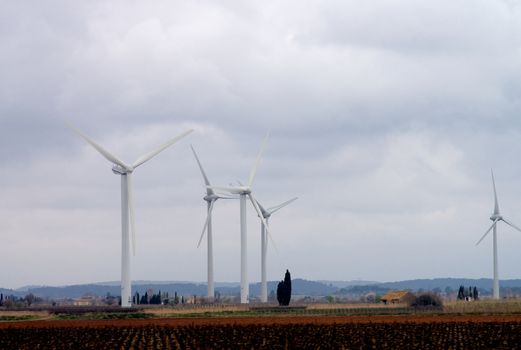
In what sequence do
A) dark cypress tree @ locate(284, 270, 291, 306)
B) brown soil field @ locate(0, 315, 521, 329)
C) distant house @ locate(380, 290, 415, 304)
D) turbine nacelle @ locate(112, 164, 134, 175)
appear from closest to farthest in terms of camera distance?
brown soil field @ locate(0, 315, 521, 329) → turbine nacelle @ locate(112, 164, 134, 175) → dark cypress tree @ locate(284, 270, 291, 306) → distant house @ locate(380, 290, 415, 304)

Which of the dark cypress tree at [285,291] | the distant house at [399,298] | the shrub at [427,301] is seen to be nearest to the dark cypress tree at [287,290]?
the dark cypress tree at [285,291]

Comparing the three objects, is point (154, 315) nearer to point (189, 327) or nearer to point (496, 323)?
point (189, 327)

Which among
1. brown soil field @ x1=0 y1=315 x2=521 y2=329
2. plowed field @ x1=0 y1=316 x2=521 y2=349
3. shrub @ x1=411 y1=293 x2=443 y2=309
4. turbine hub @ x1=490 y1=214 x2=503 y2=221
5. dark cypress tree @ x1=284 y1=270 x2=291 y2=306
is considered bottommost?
plowed field @ x1=0 y1=316 x2=521 y2=349

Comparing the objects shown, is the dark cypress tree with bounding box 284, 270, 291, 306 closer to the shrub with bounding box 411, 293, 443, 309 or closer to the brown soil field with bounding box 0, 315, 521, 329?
the shrub with bounding box 411, 293, 443, 309

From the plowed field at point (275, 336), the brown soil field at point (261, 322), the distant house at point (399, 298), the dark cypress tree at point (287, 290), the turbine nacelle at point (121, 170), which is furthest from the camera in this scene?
the distant house at point (399, 298)

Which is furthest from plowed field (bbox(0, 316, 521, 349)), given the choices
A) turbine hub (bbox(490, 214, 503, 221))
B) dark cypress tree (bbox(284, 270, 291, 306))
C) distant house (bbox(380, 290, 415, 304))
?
turbine hub (bbox(490, 214, 503, 221))

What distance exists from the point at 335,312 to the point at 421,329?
4439 centimetres

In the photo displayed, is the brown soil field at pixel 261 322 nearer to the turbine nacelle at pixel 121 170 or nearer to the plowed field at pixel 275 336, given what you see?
the plowed field at pixel 275 336

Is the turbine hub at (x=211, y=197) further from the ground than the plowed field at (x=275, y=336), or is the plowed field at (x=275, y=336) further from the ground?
the turbine hub at (x=211, y=197)

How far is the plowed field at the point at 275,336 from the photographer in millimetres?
62938

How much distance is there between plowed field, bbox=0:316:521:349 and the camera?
62938 mm

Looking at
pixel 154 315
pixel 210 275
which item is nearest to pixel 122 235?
pixel 154 315

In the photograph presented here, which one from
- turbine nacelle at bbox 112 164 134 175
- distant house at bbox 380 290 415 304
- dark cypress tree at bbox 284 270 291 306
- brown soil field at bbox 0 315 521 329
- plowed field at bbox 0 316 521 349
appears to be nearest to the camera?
plowed field at bbox 0 316 521 349

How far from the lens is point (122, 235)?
12125 centimetres
